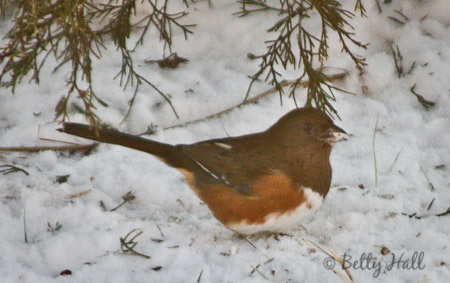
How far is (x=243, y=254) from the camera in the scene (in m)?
3.43

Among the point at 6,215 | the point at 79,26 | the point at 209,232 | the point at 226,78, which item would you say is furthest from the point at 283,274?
the point at 226,78

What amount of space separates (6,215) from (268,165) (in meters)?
1.54

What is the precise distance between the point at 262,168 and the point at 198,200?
66 cm

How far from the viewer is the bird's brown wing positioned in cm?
361

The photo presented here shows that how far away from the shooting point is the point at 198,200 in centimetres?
409

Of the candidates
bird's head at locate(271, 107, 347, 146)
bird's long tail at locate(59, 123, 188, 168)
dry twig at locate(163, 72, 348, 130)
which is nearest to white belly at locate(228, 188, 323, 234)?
bird's head at locate(271, 107, 347, 146)

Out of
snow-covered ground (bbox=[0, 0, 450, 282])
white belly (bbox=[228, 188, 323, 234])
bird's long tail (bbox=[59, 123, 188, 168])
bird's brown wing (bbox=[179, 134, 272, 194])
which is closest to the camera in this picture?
snow-covered ground (bbox=[0, 0, 450, 282])

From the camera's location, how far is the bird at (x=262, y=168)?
3508mm

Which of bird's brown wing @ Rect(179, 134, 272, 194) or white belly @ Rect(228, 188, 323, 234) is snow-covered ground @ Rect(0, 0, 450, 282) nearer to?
white belly @ Rect(228, 188, 323, 234)

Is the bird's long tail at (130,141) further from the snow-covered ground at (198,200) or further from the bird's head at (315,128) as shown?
the bird's head at (315,128)

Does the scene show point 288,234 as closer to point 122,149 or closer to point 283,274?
point 283,274

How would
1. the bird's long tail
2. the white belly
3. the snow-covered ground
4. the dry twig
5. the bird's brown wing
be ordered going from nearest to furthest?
the snow-covered ground
the white belly
the bird's brown wing
the bird's long tail
the dry twig

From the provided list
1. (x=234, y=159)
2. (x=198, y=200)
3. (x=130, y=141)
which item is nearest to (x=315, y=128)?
(x=234, y=159)

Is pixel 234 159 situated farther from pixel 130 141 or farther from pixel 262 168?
pixel 130 141
